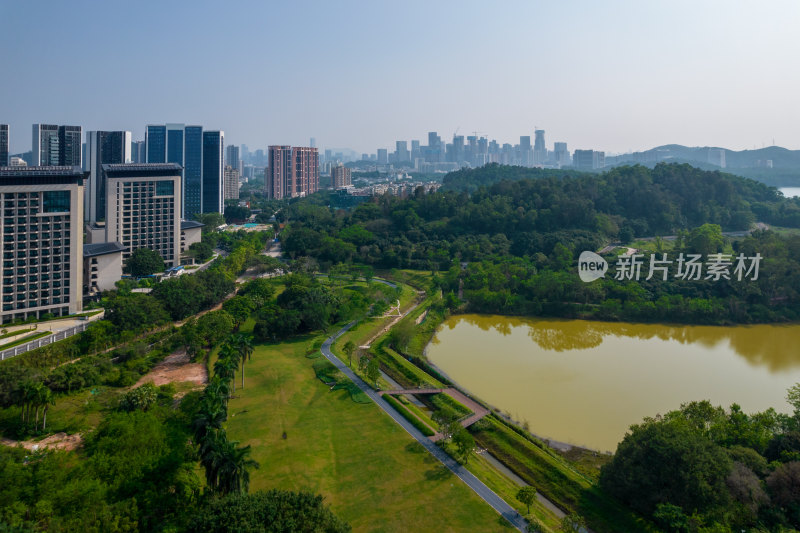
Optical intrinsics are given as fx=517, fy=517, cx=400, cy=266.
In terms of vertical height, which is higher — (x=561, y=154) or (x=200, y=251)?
(x=561, y=154)

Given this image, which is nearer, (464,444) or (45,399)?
(464,444)

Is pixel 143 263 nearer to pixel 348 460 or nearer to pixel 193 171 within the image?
pixel 348 460

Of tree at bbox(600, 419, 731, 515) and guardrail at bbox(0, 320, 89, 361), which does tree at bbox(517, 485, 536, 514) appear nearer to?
tree at bbox(600, 419, 731, 515)

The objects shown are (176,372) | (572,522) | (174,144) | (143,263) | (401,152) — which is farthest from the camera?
(401,152)

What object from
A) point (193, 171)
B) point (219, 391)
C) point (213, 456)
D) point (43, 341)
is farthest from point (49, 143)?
point (213, 456)

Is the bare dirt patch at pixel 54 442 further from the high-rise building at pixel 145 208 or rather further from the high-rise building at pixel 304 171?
the high-rise building at pixel 304 171

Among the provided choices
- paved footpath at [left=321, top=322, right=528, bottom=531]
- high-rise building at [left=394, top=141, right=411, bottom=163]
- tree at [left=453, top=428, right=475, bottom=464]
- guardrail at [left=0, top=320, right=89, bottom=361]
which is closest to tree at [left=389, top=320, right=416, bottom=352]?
paved footpath at [left=321, top=322, right=528, bottom=531]

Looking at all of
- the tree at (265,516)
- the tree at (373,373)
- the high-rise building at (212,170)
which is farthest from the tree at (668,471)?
the high-rise building at (212,170)

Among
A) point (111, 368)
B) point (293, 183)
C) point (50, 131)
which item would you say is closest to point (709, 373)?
point (111, 368)
